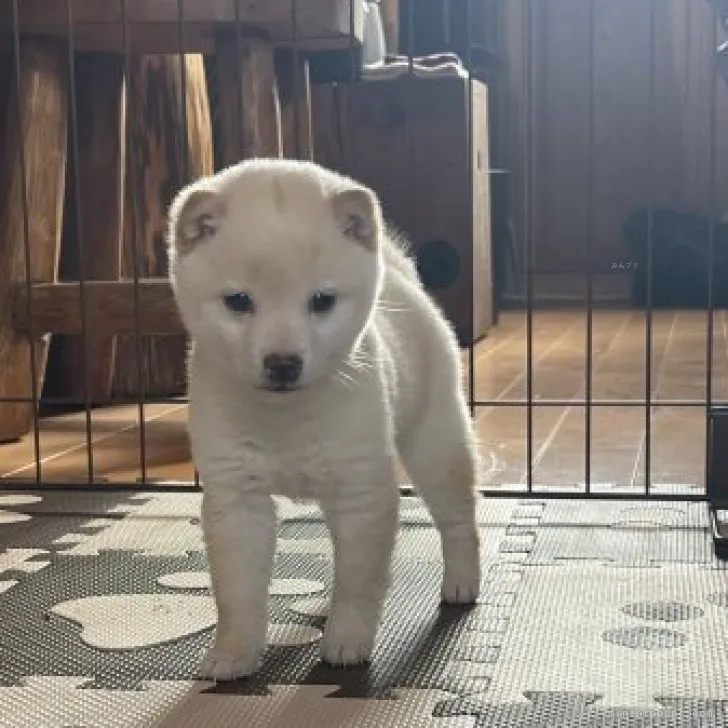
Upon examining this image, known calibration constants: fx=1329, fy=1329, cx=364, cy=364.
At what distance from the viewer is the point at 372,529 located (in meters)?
1.21

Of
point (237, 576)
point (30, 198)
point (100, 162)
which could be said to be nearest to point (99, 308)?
point (30, 198)

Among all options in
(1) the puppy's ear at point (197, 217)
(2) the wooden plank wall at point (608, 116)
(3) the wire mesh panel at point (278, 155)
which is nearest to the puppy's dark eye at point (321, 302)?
(1) the puppy's ear at point (197, 217)

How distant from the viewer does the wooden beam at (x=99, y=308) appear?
2305 mm

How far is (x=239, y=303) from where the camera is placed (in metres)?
1.09

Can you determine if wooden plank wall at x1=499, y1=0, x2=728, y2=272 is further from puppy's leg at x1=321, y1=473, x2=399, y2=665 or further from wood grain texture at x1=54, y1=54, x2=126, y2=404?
puppy's leg at x1=321, y1=473, x2=399, y2=665

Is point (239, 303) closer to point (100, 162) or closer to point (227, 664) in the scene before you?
point (227, 664)

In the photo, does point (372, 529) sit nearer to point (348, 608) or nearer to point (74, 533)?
point (348, 608)

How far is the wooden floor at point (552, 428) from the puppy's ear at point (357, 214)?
896 millimetres

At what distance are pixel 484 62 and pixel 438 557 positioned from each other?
3.53 m

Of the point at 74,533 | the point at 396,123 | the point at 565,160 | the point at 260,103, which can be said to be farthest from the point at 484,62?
the point at 74,533

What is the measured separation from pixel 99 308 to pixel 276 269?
1331 mm

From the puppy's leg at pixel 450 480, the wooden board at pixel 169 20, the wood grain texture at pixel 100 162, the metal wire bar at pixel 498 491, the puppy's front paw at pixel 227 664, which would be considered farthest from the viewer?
the wood grain texture at pixel 100 162

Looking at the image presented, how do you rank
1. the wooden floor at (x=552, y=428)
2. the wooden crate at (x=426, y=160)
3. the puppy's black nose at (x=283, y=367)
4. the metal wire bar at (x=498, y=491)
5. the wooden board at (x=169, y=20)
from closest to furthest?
1. the puppy's black nose at (x=283, y=367)
2. the metal wire bar at (x=498, y=491)
3. the wooden floor at (x=552, y=428)
4. the wooden board at (x=169, y=20)
5. the wooden crate at (x=426, y=160)

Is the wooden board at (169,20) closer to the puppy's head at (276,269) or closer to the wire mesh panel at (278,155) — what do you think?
the wire mesh panel at (278,155)
